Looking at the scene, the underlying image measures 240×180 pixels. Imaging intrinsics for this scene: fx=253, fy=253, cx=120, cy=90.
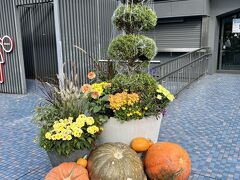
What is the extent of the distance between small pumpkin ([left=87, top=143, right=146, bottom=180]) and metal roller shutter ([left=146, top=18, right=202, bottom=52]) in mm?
7076

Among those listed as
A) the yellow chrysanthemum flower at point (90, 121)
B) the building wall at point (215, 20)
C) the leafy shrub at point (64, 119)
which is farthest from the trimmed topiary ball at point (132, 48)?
the building wall at point (215, 20)

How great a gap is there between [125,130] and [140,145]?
0.23 m

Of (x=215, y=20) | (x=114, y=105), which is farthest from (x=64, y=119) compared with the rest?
(x=215, y=20)

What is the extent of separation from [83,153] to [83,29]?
4.36m

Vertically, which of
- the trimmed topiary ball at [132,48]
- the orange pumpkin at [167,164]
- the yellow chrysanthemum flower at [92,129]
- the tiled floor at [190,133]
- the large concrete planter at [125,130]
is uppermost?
the trimmed topiary ball at [132,48]

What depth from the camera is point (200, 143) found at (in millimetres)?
3516

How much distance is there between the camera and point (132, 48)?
290cm

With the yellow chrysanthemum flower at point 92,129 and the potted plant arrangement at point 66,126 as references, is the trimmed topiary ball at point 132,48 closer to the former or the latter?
the potted plant arrangement at point 66,126

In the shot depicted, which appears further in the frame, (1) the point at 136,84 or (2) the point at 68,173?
(1) the point at 136,84

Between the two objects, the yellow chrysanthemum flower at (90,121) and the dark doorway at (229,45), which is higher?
the dark doorway at (229,45)

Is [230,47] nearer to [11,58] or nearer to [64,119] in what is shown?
[11,58]

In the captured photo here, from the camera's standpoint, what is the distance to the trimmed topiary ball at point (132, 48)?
290 centimetres

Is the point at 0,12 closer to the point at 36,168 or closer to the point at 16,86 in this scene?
the point at 16,86

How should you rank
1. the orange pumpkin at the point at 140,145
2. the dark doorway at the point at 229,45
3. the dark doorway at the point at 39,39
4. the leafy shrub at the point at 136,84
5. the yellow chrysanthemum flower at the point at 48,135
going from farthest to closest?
the dark doorway at the point at 229,45 < the dark doorway at the point at 39,39 < the leafy shrub at the point at 136,84 < the orange pumpkin at the point at 140,145 < the yellow chrysanthemum flower at the point at 48,135
